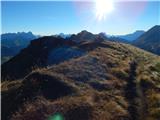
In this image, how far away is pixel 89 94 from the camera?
84.9ft

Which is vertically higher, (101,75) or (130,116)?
(101,75)

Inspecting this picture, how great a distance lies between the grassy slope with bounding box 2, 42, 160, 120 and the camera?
2155 centimetres

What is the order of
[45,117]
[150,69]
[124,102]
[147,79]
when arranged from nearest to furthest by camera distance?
[45,117]
[124,102]
[147,79]
[150,69]

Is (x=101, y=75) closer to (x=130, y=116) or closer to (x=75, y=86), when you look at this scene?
(x=75, y=86)

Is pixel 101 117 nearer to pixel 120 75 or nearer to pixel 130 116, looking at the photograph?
pixel 130 116

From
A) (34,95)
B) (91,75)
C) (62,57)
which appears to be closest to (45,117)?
(34,95)

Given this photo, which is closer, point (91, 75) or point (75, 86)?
point (75, 86)

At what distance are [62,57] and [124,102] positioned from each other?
22.2 meters

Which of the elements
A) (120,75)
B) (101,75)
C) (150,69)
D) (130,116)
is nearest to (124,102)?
(130,116)

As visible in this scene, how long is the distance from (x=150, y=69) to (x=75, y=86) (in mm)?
21307

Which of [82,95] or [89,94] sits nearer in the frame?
[82,95]

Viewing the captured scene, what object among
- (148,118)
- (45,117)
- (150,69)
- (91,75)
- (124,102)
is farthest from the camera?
(150,69)

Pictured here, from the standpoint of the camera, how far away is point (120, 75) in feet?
118

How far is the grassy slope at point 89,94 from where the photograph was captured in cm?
2155
